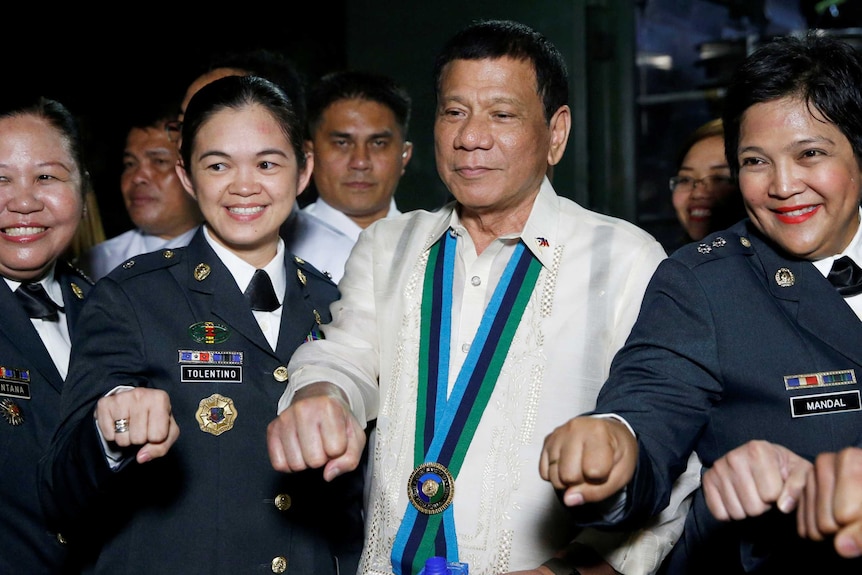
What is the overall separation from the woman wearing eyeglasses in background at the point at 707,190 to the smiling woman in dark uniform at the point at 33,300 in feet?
6.21

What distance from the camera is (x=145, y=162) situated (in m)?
3.85

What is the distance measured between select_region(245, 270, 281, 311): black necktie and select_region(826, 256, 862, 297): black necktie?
124 cm

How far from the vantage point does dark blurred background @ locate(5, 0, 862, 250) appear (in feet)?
16.7

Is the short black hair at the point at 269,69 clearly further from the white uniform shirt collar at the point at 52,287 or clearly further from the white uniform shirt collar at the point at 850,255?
the white uniform shirt collar at the point at 850,255

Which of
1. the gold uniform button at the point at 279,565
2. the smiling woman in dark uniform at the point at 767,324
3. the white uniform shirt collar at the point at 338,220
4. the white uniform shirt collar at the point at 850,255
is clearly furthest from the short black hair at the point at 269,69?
the white uniform shirt collar at the point at 850,255

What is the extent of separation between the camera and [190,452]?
228cm

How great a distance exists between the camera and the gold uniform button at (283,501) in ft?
7.57

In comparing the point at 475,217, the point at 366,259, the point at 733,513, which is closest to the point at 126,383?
the point at 366,259

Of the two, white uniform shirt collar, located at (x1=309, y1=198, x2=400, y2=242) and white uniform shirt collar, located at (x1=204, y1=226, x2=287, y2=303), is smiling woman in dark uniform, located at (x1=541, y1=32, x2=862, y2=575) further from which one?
white uniform shirt collar, located at (x1=309, y1=198, x2=400, y2=242)

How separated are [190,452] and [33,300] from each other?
2.00 feet

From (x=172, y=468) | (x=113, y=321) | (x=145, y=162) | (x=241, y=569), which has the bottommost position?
(x=241, y=569)

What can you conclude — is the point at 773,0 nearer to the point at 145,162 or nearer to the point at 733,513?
the point at 145,162

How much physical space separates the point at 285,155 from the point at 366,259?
321 mm

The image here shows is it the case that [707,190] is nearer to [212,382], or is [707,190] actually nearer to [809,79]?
[809,79]
